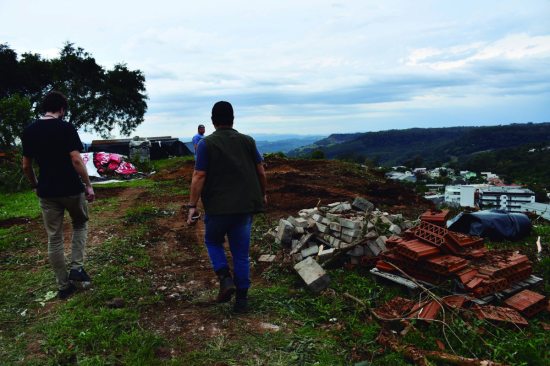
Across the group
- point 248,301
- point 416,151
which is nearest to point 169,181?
point 248,301

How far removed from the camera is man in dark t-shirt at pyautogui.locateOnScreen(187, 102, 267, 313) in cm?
379

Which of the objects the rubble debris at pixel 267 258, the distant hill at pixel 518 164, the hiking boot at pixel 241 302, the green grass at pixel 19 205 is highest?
the green grass at pixel 19 205

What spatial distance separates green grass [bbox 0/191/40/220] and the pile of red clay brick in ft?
27.6

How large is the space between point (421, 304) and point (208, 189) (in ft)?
7.91

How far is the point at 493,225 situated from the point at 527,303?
289cm

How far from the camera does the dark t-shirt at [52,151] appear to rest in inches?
165

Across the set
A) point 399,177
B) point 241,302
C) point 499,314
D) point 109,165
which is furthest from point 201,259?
point 399,177

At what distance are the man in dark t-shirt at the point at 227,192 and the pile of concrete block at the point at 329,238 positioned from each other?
1020 mm

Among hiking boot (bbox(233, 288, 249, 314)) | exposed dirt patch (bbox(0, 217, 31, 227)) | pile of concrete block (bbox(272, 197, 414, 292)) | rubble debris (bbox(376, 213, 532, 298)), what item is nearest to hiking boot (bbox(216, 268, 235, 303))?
hiking boot (bbox(233, 288, 249, 314))

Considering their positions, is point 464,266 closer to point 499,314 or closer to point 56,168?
point 499,314

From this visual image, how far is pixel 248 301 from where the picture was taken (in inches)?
169

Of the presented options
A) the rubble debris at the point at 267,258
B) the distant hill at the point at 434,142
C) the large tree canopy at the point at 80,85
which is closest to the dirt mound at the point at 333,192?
the rubble debris at the point at 267,258

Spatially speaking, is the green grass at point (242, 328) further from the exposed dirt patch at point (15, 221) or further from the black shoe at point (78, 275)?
the exposed dirt patch at point (15, 221)

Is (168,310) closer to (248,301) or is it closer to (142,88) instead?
(248,301)
